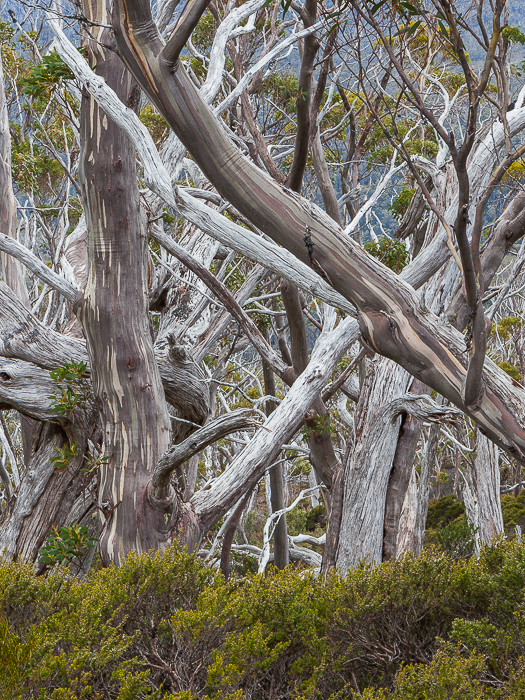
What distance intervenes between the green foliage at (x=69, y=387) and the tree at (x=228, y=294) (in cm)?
2

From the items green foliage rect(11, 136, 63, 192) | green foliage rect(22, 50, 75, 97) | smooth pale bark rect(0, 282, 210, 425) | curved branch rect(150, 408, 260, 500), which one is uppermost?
green foliage rect(11, 136, 63, 192)

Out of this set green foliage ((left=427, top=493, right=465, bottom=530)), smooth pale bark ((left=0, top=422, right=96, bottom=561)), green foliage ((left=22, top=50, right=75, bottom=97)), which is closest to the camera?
green foliage ((left=22, top=50, right=75, bottom=97))

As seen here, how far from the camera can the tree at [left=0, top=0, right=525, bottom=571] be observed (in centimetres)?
207

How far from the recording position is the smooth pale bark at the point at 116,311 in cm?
381

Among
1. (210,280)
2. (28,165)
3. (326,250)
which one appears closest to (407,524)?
(210,280)

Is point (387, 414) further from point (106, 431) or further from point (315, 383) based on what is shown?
point (106, 431)

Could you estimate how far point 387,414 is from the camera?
518 centimetres

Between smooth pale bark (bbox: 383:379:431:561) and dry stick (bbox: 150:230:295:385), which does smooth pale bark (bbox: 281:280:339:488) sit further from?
dry stick (bbox: 150:230:295:385)

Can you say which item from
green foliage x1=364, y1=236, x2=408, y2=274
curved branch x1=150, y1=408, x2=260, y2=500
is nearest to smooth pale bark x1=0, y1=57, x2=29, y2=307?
curved branch x1=150, y1=408, x2=260, y2=500

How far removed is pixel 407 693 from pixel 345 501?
10.9 feet

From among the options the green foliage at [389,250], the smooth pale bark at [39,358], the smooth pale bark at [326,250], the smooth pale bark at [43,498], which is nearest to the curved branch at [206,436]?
the smooth pale bark at [39,358]

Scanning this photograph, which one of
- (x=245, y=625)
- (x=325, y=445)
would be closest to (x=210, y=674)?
(x=245, y=625)

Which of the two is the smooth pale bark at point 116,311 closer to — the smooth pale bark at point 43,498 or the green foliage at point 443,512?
the smooth pale bark at point 43,498

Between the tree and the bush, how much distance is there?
81cm
